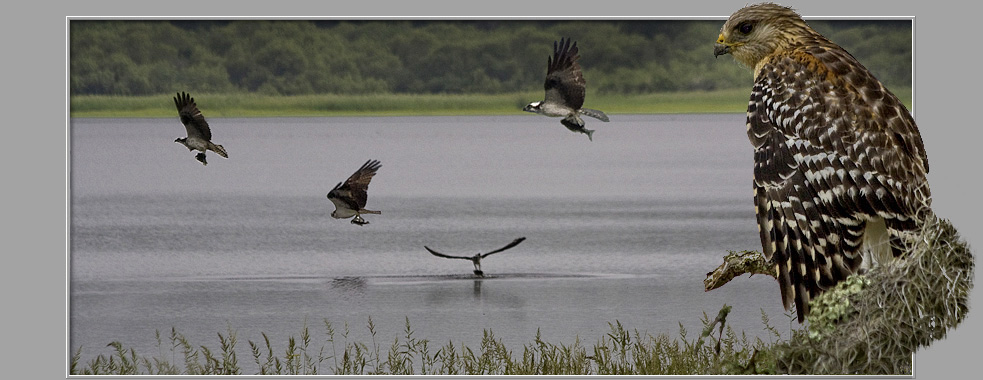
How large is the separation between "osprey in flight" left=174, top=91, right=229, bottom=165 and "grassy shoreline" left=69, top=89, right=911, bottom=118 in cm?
10

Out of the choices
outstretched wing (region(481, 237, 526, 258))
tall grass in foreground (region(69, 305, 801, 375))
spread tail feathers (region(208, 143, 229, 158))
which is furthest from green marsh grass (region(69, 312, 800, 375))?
spread tail feathers (region(208, 143, 229, 158))

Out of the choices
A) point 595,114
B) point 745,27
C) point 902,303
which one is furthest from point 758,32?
point 902,303

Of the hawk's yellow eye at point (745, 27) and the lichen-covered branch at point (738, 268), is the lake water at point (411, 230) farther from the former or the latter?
the hawk's yellow eye at point (745, 27)

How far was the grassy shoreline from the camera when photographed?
6820 millimetres

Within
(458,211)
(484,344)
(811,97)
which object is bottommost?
(484,344)

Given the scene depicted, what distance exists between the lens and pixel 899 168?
576 cm

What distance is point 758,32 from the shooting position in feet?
20.1

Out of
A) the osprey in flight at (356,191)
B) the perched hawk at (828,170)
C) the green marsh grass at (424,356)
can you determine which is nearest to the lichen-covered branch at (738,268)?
the green marsh grass at (424,356)

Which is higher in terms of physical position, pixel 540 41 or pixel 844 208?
pixel 540 41

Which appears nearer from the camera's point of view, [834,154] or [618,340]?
[834,154]

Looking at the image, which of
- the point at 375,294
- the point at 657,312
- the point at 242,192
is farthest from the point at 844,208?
the point at 242,192

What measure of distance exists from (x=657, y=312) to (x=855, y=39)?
1786mm

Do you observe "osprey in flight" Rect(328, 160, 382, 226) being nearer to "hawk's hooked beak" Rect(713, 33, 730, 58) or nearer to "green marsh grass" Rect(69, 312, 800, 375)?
"green marsh grass" Rect(69, 312, 800, 375)

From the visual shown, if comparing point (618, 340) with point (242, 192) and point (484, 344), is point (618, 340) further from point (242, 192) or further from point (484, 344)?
point (242, 192)
